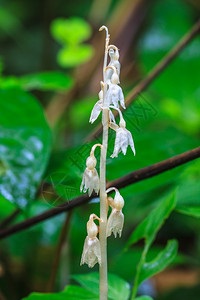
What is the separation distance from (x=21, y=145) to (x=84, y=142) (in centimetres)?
12

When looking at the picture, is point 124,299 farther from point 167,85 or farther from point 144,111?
point 167,85

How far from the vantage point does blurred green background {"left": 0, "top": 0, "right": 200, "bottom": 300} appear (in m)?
0.63

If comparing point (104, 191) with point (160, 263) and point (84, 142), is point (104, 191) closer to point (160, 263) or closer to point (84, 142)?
point (160, 263)

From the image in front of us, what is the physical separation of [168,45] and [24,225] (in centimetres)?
103

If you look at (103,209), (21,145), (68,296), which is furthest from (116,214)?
(21,145)

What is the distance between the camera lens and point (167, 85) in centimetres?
132

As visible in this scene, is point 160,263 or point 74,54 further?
point 74,54

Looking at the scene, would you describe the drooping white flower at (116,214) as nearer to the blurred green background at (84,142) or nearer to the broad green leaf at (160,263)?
the blurred green background at (84,142)

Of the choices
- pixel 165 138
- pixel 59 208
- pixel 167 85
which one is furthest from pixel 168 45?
pixel 59 208

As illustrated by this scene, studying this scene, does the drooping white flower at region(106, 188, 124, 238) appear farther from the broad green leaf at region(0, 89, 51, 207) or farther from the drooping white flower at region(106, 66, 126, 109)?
the broad green leaf at region(0, 89, 51, 207)

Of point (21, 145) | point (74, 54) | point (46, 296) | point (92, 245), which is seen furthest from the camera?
point (74, 54)

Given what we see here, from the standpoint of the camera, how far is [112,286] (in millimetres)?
540

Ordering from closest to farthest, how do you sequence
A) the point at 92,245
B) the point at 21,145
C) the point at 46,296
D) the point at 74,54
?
the point at 92,245 < the point at 46,296 < the point at 21,145 < the point at 74,54

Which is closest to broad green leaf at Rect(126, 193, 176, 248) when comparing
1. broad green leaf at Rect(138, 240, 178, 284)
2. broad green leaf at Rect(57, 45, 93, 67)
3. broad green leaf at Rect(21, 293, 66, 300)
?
broad green leaf at Rect(138, 240, 178, 284)
